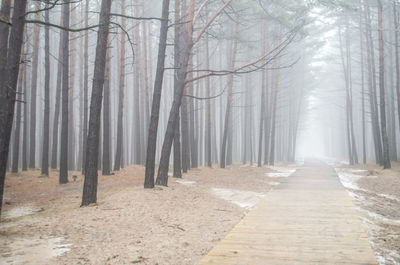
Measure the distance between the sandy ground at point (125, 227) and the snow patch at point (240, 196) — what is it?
0.03 m

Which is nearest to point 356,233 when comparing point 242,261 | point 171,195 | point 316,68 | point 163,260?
point 242,261

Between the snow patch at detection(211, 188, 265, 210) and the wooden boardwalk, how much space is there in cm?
88

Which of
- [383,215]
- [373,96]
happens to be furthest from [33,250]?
[373,96]

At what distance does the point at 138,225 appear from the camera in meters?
6.34

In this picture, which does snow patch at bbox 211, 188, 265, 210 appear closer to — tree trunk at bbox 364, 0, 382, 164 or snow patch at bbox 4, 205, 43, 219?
snow patch at bbox 4, 205, 43, 219

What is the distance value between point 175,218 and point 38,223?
8.62 ft

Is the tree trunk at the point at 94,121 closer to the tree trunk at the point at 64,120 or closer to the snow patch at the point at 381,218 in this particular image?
the tree trunk at the point at 64,120

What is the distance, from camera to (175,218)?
701cm

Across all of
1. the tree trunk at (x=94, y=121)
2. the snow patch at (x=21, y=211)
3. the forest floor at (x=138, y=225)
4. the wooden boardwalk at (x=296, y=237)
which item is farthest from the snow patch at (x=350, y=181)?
the snow patch at (x=21, y=211)

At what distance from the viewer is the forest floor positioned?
4742 millimetres

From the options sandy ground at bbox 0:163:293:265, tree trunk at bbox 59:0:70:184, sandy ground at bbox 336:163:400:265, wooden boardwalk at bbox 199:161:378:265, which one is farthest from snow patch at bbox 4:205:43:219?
sandy ground at bbox 336:163:400:265

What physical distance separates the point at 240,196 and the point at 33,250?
21.5ft

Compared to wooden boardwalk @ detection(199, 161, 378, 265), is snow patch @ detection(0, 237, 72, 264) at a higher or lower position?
lower

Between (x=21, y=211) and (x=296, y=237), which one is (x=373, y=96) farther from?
(x=21, y=211)
